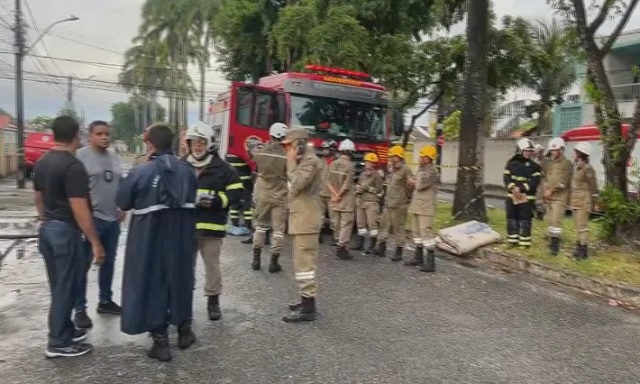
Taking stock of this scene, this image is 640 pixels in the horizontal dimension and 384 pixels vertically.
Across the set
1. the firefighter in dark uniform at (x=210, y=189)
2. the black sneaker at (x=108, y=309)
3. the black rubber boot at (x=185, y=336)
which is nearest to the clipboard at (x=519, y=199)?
the firefighter in dark uniform at (x=210, y=189)

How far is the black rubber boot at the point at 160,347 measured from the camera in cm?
434

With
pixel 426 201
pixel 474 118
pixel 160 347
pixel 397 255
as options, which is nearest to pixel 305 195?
pixel 160 347

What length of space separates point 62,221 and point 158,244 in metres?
0.74

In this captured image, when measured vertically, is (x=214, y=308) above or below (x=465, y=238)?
below

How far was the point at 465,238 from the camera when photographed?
9.02 m

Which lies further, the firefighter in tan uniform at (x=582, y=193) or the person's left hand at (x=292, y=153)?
the firefighter in tan uniform at (x=582, y=193)

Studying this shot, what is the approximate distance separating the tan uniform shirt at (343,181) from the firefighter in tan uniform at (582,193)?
10.3 feet

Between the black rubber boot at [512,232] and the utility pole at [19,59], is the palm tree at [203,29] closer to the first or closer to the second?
the utility pole at [19,59]

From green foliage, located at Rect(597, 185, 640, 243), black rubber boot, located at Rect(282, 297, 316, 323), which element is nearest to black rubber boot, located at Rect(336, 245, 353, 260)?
black rubber boot, located at Rect(282, 297, 316, 323)

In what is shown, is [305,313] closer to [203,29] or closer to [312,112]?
[312,112]

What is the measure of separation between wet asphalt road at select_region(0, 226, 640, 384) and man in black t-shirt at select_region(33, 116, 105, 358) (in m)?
0.30

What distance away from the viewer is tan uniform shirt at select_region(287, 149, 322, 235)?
18.0 ft

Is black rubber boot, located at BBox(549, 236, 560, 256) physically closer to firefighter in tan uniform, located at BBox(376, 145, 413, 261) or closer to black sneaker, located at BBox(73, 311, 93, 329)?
firefighter in tan uniform, located at BBox(376, 145, 413, 261)

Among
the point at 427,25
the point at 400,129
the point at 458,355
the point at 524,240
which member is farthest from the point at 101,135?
the point at 427,25
